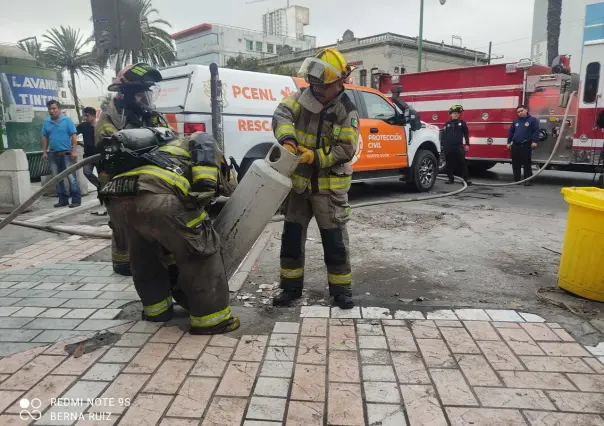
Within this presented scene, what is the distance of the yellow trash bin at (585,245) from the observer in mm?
3301

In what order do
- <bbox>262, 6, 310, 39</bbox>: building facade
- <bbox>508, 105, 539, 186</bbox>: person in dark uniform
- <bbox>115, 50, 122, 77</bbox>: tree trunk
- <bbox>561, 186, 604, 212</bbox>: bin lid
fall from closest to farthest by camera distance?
<bbox>561, 186, 604, 212</bbox>: bin lid, <bbox>115, 50, 122, 77</bbox>: tree trunk, <bbox>508, 105, 539, 186</bbox>: person in dark uniform, <bbox>262, 6, 310, 39</bbox>: building facade

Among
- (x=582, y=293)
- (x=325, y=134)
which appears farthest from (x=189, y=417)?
(x=582, y=293)

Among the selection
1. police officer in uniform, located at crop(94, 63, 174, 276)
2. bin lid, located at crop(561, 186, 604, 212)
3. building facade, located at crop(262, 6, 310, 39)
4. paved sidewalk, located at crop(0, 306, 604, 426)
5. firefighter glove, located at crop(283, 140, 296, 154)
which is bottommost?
paved sidewalk, located at crop(0, 306, 604, 426)

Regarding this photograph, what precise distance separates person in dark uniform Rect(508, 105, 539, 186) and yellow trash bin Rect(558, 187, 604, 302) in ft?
21.3

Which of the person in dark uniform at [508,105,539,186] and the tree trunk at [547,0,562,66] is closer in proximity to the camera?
the person in dark uniform at [508,105,539,186]

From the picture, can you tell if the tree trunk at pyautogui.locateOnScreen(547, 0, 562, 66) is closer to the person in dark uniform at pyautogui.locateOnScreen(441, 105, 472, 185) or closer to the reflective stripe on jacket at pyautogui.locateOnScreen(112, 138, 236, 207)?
the person in dark uniform at pyautogui.locateOnScreen(441, 105, 472, 185)

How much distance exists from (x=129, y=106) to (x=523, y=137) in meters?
8.40

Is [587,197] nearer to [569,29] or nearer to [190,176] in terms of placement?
[190,176]

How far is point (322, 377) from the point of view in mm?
2484

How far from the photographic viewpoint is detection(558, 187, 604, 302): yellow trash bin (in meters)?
3.30

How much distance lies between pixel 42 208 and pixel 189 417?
6.71 meters

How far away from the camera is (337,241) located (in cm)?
340

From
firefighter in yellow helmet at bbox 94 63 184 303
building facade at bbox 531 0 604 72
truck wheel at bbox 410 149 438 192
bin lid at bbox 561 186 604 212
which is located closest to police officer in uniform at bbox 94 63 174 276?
firefighter in yellow helmet at bbox 94 63 184 303

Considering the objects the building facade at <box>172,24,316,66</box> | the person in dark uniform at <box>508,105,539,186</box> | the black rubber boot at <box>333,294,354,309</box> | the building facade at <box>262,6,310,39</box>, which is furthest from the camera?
the building facade at <box>262,6,310,39</box>
